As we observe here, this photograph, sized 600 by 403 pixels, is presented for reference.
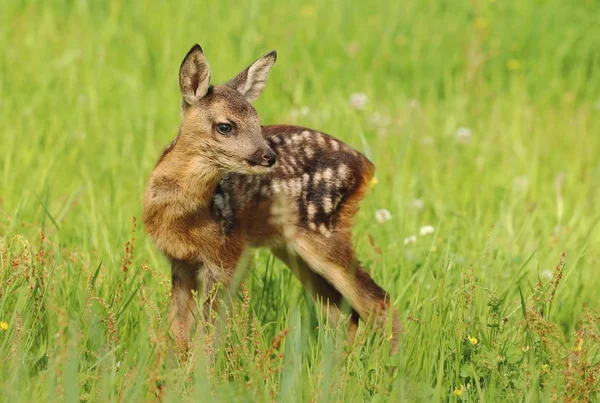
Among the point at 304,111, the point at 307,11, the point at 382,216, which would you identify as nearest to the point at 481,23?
the point at 307,11

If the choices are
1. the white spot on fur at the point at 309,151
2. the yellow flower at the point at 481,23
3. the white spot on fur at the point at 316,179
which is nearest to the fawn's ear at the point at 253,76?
the white spot on fur at the point at 309,151

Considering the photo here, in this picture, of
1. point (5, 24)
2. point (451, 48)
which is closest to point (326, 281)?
point (451, 48)

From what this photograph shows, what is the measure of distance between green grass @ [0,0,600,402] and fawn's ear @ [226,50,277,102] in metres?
1.04

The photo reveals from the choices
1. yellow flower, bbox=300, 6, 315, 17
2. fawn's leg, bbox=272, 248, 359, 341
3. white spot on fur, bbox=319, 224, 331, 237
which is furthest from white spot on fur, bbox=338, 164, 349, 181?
yellow flower, bbox=300, 6, 315, 17

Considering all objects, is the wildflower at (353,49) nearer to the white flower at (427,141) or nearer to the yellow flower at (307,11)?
the yellow flower at (307,11)

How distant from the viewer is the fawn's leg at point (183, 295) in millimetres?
5582

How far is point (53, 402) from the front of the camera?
419cm

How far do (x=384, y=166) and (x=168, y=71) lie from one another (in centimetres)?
211

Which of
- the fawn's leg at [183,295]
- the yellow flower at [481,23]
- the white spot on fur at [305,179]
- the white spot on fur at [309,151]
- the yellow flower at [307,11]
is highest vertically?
the yellow flower at [481,23]

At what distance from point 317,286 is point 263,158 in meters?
1.07

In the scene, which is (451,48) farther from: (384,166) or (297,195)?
(297,195)

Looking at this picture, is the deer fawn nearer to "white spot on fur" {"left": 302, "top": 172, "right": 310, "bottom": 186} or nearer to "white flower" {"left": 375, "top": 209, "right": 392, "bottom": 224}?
"white spot on fur" {"left": 302, "top": 172, "right": 310, "bottom": 186}

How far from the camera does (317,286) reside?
6.01 metres

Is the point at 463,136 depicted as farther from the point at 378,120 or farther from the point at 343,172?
the point at 343,172
